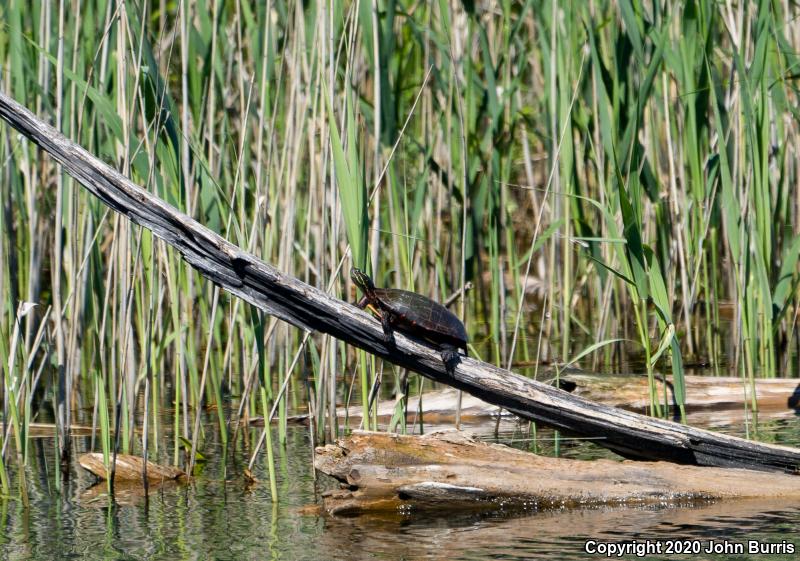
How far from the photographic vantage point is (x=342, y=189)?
3.59 metres

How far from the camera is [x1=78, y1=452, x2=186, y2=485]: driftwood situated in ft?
13.5

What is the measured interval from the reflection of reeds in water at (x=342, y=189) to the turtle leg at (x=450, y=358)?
508mm

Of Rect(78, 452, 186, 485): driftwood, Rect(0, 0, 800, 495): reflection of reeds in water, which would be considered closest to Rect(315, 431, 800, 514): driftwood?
Rect(0, 0, 800, 495): reflection of reeds in water

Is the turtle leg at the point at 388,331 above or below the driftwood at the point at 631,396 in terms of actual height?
above

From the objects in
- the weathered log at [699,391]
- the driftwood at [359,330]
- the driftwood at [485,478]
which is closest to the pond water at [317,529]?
the driftwood at [485,478]

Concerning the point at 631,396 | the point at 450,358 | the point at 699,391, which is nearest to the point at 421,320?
the point at 450,358

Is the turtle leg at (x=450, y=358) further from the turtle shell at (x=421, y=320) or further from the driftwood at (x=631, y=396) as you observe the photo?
the driftwood at (x=631, y=396)

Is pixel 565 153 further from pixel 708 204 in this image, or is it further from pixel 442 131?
pixel 442 131

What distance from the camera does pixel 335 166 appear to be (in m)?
3.62

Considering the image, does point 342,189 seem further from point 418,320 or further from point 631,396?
point 631,396

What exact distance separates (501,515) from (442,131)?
11.5 feet

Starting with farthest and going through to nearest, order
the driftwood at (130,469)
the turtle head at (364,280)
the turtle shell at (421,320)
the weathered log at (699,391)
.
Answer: the weathered log at (699,391), the driftwood at (130,469), the turtle head at (364,280), the turtle shell at (421,320)

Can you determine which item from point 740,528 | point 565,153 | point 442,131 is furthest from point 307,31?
point 740,528

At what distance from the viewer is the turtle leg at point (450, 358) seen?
3359 mm
